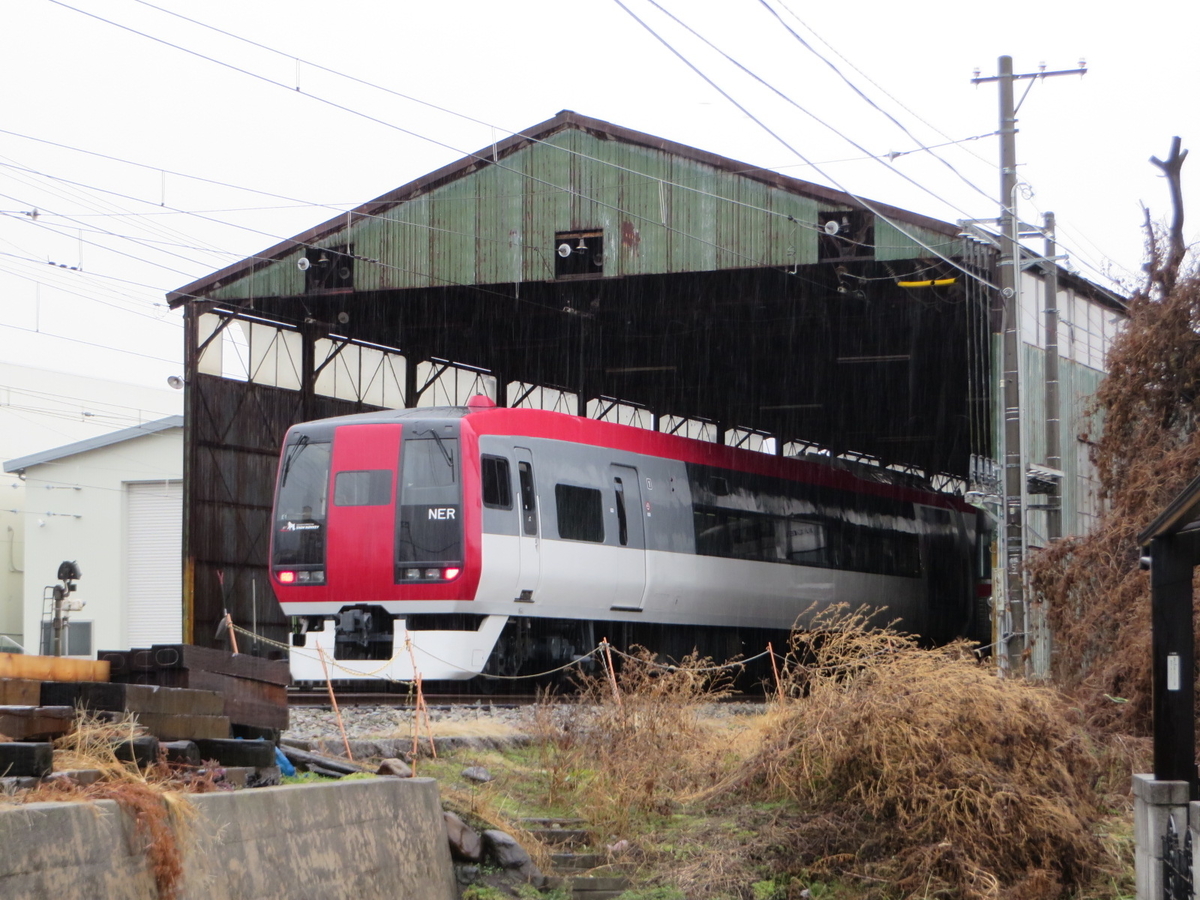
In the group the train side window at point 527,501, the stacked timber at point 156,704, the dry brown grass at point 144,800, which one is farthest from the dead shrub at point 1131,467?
the dry brown grass at point 144,800

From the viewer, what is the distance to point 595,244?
22203 millimetres

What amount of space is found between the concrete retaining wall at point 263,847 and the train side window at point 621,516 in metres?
9.37

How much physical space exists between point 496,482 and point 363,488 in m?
1.61

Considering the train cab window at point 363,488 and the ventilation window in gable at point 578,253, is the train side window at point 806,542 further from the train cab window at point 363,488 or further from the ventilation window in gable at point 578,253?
the train cab window at point 363,488


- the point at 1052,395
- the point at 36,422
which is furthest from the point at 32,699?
the point at 36,422

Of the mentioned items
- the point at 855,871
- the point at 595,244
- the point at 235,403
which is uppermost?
the point at 595,244

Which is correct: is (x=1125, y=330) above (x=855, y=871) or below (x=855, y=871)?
above

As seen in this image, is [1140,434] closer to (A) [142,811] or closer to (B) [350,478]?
(B) [350,478]

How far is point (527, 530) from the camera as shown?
16.4 meters

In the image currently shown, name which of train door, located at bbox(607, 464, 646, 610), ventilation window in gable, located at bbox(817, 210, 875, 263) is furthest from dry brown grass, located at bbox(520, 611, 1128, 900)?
ventilation window in gable, located at bbox(817, 210, 875, 263)

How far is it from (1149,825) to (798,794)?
266 cm

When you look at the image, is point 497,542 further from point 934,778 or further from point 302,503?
point 934,778

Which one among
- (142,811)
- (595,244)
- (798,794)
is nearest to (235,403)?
(595,244)

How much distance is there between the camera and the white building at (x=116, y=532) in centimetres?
3628
